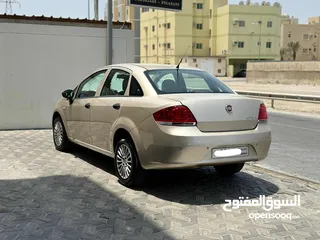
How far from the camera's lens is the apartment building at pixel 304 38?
111 meters

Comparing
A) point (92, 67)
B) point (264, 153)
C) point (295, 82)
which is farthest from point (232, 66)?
point (264, 153)

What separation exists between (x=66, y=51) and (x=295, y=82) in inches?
1823

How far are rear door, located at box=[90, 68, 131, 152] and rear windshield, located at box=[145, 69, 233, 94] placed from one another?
485mm

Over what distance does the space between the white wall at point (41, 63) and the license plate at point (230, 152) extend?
6.84 meters

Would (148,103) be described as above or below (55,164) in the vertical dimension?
above

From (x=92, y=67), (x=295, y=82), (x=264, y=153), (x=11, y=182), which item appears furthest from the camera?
(x=295, y=82)

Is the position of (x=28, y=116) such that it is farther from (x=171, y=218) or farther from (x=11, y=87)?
(x=171, y=218)

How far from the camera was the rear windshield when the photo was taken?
5469 mm

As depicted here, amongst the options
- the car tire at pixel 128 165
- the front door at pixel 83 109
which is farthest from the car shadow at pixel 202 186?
the front door at pixel 83 109

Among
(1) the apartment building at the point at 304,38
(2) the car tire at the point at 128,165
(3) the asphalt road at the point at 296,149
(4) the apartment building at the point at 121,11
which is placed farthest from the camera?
(1) the apartment building at the point at 304,38

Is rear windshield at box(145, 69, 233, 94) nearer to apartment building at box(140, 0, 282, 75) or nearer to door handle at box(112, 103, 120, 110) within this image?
door handle at box(112, 103, 120, 110)

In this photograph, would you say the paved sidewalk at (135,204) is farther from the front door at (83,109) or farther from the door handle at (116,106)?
the door handle at (116,106)

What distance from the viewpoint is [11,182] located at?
18.9ft

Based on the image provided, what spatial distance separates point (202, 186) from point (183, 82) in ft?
4.98
